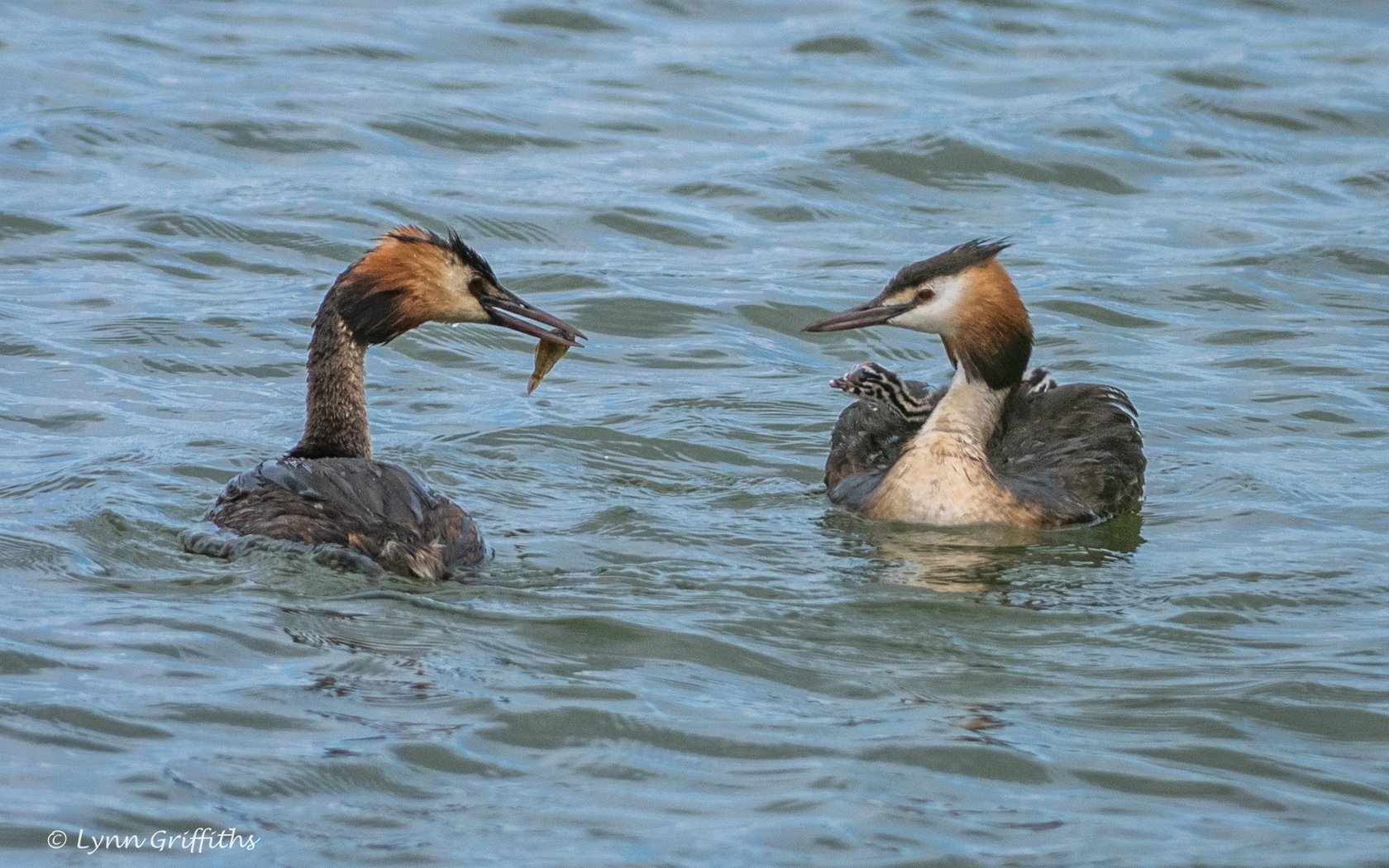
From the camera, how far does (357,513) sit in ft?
23.0

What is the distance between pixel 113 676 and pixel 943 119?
988cm

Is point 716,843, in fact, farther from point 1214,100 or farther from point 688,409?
point 1214,100

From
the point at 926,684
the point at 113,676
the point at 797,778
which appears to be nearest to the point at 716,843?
the point at 797,778

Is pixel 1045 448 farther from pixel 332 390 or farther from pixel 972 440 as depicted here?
pixel 332 390

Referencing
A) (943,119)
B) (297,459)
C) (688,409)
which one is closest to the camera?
(297,459)

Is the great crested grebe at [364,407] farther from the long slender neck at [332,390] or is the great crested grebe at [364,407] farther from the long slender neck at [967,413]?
the long slender neck at [967,413]

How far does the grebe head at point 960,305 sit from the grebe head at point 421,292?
1.32 metres

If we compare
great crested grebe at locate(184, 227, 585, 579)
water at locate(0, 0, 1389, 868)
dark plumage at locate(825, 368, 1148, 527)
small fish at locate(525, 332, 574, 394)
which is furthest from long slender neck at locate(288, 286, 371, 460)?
A: dark plumage at locate(825, 368, 1148, 527)

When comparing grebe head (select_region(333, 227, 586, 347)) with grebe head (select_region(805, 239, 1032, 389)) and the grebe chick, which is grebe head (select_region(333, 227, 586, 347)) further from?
the grebe chick

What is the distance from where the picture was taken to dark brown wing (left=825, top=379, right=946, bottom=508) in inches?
344

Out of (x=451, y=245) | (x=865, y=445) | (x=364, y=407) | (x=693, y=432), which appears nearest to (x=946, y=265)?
(x=865, y=445)

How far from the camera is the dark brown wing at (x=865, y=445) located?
28.7ft

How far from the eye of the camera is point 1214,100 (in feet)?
51.4

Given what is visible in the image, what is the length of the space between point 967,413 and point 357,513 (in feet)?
9.45
